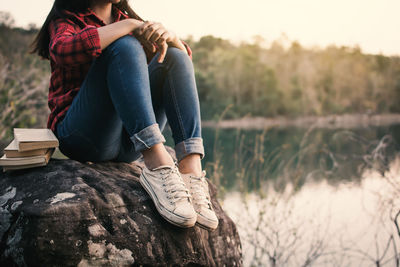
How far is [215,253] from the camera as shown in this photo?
4.91 ft

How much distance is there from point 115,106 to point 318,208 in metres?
2.25

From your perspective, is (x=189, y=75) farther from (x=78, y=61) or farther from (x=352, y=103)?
(x=352, y=103)

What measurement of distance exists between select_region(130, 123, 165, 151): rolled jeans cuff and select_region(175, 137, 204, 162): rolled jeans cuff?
16cm

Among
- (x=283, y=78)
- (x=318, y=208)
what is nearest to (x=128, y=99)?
(x=318, y=208)

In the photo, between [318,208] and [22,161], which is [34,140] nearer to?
[22,161]

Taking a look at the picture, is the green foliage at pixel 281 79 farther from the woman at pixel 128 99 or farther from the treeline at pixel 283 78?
the woman at pixel 128 99

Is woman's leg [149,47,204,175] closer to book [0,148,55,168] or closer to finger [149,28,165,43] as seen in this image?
finger [149,28,165,43]

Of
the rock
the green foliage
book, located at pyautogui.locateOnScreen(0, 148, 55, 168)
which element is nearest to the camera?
the rock

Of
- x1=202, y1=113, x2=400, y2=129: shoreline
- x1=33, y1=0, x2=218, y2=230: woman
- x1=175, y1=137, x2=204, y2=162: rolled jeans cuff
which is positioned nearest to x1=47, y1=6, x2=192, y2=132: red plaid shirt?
x1=33, y1=0, x2=218, y2=230: woman

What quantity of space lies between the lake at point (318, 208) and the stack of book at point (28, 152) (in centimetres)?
81

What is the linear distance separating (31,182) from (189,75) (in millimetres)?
743

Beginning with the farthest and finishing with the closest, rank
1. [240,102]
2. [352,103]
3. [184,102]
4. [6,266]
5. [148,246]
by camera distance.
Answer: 1. [240,102]
2. [352,103]
3. [184,102]
4. [148,246]
5. [6,266]

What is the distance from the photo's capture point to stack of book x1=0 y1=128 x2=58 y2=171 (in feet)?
4.26

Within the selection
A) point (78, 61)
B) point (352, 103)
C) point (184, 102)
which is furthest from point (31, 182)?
point (352, 103)
